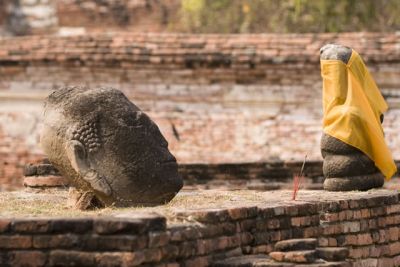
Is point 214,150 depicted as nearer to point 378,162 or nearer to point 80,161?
point 378,162

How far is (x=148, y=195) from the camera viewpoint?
7.41 m

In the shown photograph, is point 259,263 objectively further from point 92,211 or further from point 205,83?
point 205,83

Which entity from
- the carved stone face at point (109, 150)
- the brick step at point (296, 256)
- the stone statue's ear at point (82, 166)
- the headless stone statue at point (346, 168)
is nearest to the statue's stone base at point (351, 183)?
the headless stone statue at point (346, 168)

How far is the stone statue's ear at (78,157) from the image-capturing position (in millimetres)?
7336

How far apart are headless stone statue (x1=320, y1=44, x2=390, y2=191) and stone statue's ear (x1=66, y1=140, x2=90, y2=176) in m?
2.39

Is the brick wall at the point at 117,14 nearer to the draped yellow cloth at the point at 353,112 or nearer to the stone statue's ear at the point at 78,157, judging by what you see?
the draped yellow cloth at the point at 353,112

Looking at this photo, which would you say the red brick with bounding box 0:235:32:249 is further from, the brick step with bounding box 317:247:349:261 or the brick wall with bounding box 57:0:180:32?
the brick wall with bounding box 57:0:180:32

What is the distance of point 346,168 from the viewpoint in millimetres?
9102

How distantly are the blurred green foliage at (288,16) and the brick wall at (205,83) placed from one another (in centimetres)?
438

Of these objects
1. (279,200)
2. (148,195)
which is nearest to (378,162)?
(279,200)

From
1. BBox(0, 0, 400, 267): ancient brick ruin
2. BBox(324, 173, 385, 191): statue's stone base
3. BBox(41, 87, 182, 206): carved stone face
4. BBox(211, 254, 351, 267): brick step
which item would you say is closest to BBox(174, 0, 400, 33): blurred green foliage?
BBox(0, 0, 400, 267): ancient brick ruin

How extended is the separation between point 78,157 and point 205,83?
6.35m

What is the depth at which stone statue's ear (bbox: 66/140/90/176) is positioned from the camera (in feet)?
24.1

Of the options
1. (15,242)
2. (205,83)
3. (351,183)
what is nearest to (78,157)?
(15,242)
